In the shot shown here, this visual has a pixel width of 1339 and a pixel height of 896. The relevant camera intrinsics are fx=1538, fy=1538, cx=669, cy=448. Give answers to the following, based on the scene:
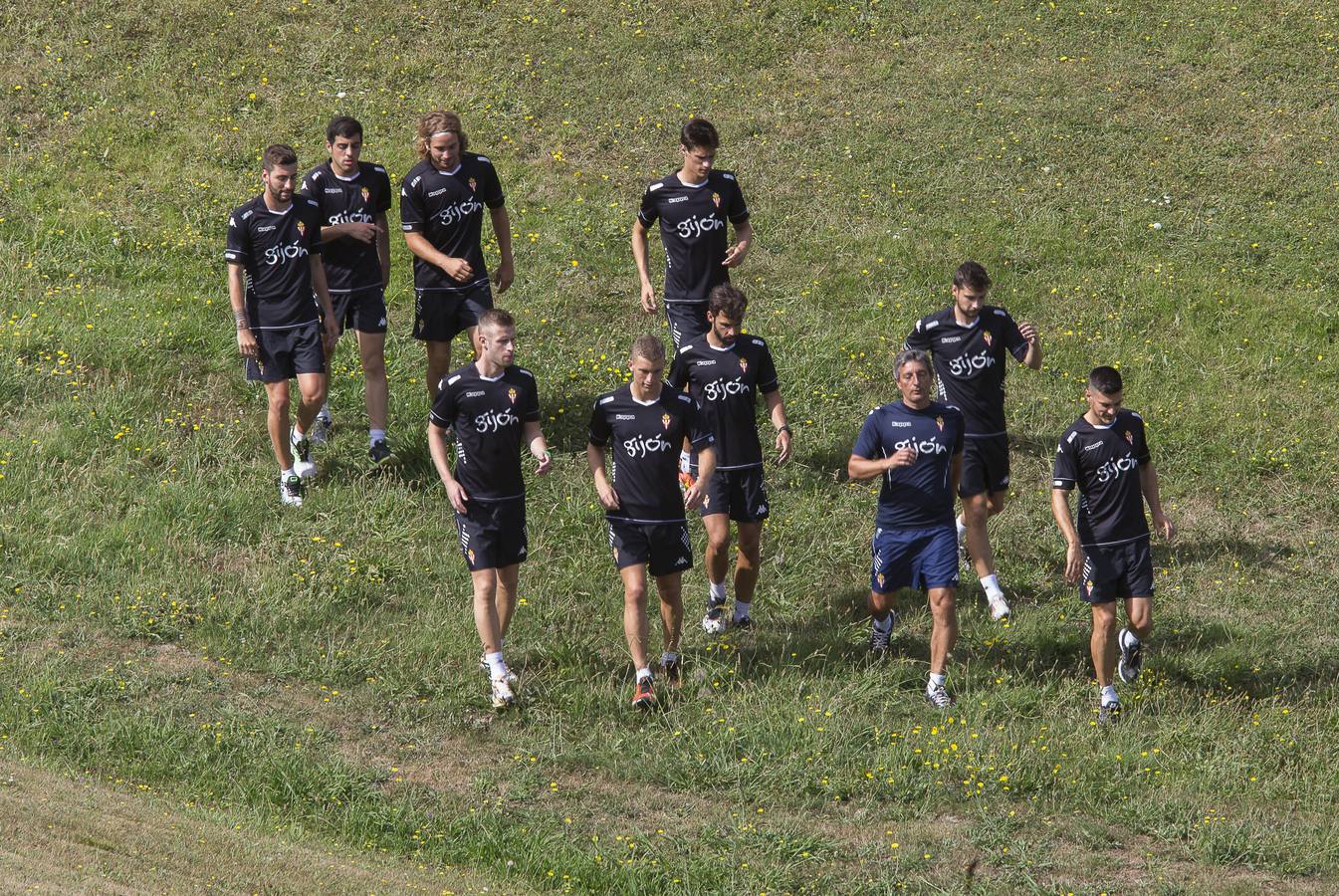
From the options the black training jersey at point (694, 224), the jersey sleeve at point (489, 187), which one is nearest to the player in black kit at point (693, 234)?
the black training jersey at point (694, 224)

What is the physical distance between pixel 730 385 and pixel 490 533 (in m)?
1.96

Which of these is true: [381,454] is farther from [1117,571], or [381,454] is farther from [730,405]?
[1117,571]

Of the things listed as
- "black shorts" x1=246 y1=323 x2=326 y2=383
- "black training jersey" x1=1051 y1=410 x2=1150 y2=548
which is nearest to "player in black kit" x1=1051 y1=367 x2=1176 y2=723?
"black training jersey" x1=1051 y1=410 x2=1150 y2=548

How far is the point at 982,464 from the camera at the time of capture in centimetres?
1096

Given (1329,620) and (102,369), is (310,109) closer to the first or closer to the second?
(102,369)

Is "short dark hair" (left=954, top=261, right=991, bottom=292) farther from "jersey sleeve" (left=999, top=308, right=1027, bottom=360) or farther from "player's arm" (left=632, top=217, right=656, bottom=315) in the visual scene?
"player's arm" (left=632, top=217, right=656, bottom=315)

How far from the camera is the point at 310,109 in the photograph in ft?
60.8

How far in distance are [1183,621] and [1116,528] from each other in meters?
1.69

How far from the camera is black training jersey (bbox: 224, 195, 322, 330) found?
Result: 11.5 m

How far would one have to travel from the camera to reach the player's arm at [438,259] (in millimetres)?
12039

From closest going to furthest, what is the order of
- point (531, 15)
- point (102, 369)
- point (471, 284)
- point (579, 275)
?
point (471, 284), point (102, 369), point (579, 275), point (531, 15)

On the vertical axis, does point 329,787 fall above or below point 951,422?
below

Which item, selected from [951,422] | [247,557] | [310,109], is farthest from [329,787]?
[310,109]

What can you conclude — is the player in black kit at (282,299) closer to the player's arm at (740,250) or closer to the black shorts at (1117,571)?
the player's arm at (740,250)
